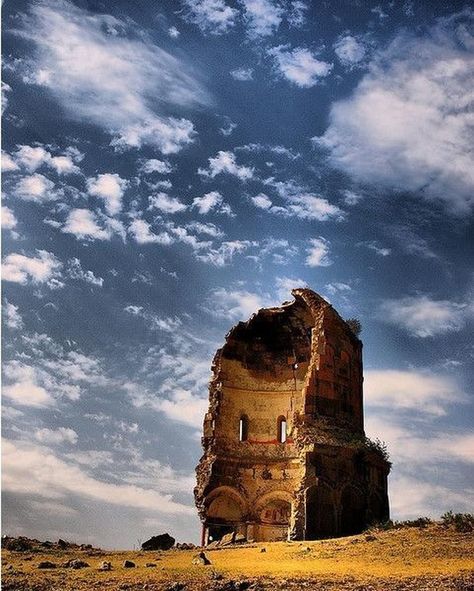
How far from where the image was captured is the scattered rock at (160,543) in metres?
23.4

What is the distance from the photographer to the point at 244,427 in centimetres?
3169

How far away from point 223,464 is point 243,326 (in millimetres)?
7142

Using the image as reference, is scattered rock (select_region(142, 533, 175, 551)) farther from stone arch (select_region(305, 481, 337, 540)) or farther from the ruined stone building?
stone arch (select_region(305, 481, 337, 540))

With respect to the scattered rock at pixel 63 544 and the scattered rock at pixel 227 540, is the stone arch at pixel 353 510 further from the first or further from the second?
the scattered rock at pixel 63 544

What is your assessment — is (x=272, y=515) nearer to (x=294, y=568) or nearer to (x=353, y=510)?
(x=353, y=510)

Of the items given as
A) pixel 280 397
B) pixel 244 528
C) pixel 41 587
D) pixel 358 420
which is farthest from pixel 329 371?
pixel 41 587

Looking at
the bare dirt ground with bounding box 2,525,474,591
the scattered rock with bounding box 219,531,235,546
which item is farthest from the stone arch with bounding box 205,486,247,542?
the bare dirt ground with bounding box 2,525,474,591

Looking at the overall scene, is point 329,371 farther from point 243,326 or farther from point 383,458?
point 243,326

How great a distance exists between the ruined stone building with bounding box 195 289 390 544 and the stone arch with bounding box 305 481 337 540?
0.04 metres

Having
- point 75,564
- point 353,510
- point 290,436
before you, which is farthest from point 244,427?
point 75,564

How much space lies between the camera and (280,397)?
32344 mm

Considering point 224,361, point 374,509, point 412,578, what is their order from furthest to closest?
point 224,361
point 374,509
point 412,578

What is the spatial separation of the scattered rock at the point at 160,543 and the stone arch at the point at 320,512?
5.38 meters

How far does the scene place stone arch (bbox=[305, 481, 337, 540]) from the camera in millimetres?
22828
